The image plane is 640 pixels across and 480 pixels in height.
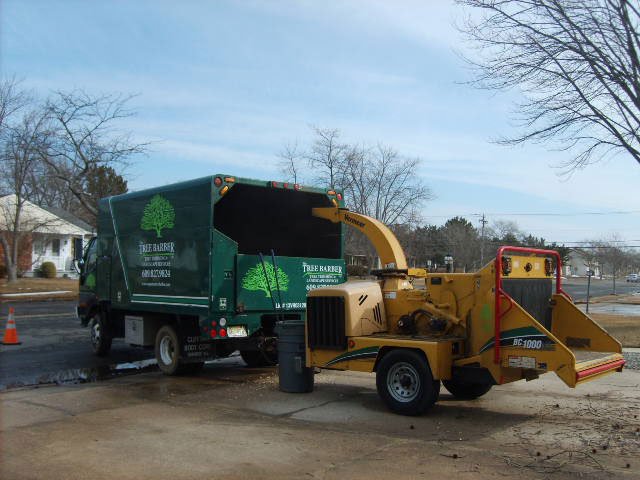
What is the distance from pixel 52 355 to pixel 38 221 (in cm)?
2751

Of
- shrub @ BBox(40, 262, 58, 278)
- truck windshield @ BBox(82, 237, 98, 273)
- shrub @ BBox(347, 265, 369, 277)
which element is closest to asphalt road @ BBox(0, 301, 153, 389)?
truck windshield @ BBox(82, 237, 98, 273)

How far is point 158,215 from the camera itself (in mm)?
10789

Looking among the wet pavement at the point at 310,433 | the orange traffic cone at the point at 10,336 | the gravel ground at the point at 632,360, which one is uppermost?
the orange traffic cone at the point at 10,336

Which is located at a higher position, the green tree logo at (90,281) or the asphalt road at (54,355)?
the green tree logo at (90,281)

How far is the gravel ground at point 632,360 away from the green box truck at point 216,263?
5619 millimetres

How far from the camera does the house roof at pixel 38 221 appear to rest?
3594 centimetres

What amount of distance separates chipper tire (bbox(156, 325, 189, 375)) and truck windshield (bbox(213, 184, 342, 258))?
6.63 ft

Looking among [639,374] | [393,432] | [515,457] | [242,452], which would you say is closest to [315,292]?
[393,432]

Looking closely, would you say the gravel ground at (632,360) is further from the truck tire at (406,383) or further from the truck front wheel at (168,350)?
the truck front wheel at (168,350)

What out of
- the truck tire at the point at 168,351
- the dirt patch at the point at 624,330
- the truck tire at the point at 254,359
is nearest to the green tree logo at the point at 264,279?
the truck tire at the point at 168,351

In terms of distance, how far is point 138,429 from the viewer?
706 centimetres

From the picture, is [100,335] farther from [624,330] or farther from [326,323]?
[624,330]

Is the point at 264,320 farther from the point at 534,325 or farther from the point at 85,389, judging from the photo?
the point at 534,325

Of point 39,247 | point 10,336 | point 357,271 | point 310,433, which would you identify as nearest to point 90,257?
point 10,336
